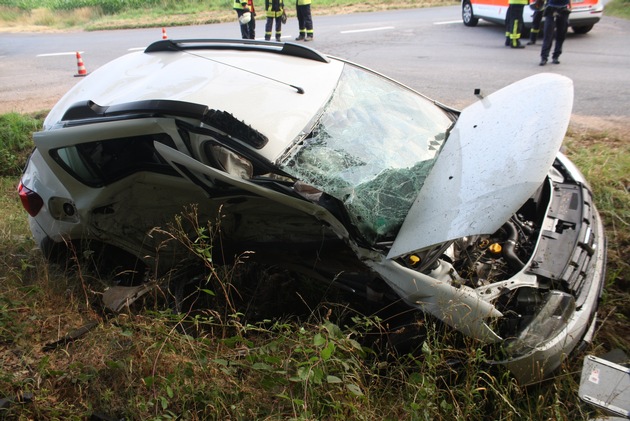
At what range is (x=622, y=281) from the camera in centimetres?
354

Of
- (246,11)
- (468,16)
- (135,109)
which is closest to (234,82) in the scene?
(135,109)

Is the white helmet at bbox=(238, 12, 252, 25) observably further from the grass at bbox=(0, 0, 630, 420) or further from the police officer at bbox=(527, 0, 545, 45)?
the grass at bbox=(0, 0, 630, 420)

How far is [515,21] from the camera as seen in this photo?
10086 mm

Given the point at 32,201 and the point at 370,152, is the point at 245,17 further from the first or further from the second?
the point at 370,152

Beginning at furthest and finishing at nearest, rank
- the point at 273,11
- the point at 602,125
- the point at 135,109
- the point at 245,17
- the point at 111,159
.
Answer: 1. the point at 273,11
2. the point at 245,17
3. the point at 602,125
4. the point at 111,159
5. the point at 135,109

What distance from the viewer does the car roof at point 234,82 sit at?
3.14 meters

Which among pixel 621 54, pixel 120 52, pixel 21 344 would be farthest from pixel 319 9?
pixel 21 344

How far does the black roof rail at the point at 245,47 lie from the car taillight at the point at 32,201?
1.27 metres

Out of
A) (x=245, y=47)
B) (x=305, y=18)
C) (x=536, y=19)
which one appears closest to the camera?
(x=245, y=47)

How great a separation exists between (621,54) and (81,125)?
8856 mm

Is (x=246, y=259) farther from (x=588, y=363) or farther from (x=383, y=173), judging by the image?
(x=588, y=363)

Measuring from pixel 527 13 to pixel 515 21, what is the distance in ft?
2.99

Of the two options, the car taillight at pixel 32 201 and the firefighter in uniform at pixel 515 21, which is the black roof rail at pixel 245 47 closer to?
the car taillight at pixel 32 201

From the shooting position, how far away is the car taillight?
3666 millimetres
